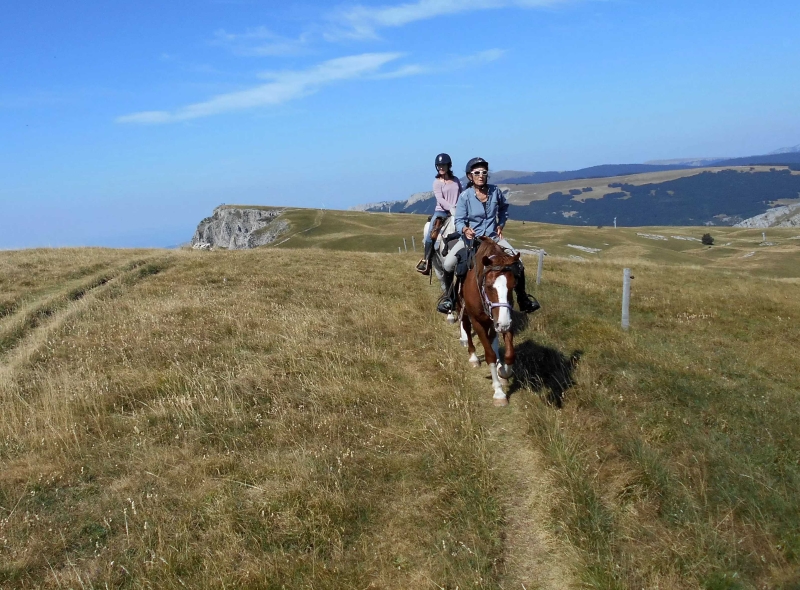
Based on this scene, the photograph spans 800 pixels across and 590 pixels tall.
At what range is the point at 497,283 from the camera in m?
7.81

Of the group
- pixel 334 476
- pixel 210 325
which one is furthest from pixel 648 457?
pixel 210 325

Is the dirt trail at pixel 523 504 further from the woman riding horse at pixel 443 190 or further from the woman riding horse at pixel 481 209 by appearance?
the woman riding horse at pixel 443 190

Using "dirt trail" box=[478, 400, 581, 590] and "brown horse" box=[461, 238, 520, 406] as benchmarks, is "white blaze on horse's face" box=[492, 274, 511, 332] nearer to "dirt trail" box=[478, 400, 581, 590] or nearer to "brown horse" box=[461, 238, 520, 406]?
"brown horse" box=[461, 238, 520, 406]

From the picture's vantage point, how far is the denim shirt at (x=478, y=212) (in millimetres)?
9883

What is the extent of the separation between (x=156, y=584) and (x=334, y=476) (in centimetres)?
206

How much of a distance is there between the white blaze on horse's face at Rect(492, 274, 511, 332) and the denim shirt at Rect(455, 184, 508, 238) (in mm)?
2241

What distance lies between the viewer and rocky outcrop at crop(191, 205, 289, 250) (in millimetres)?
112875

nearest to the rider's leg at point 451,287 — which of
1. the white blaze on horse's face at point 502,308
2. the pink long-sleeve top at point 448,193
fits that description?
the white blaze on horse's face at point 502,308

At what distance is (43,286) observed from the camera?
17312mm

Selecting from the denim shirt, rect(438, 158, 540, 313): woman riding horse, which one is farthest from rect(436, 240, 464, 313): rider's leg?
the denim shirt

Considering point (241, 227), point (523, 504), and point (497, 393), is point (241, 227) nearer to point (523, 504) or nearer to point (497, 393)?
point (497, 393)

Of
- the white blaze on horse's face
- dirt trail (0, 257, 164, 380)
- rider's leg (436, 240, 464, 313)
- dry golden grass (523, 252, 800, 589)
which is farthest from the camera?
rider's leg (436, 240, 464, 313)

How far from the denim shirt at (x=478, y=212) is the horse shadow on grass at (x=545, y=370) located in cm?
255

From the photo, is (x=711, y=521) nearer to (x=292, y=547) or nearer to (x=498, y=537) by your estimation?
(x=498, y=537)
